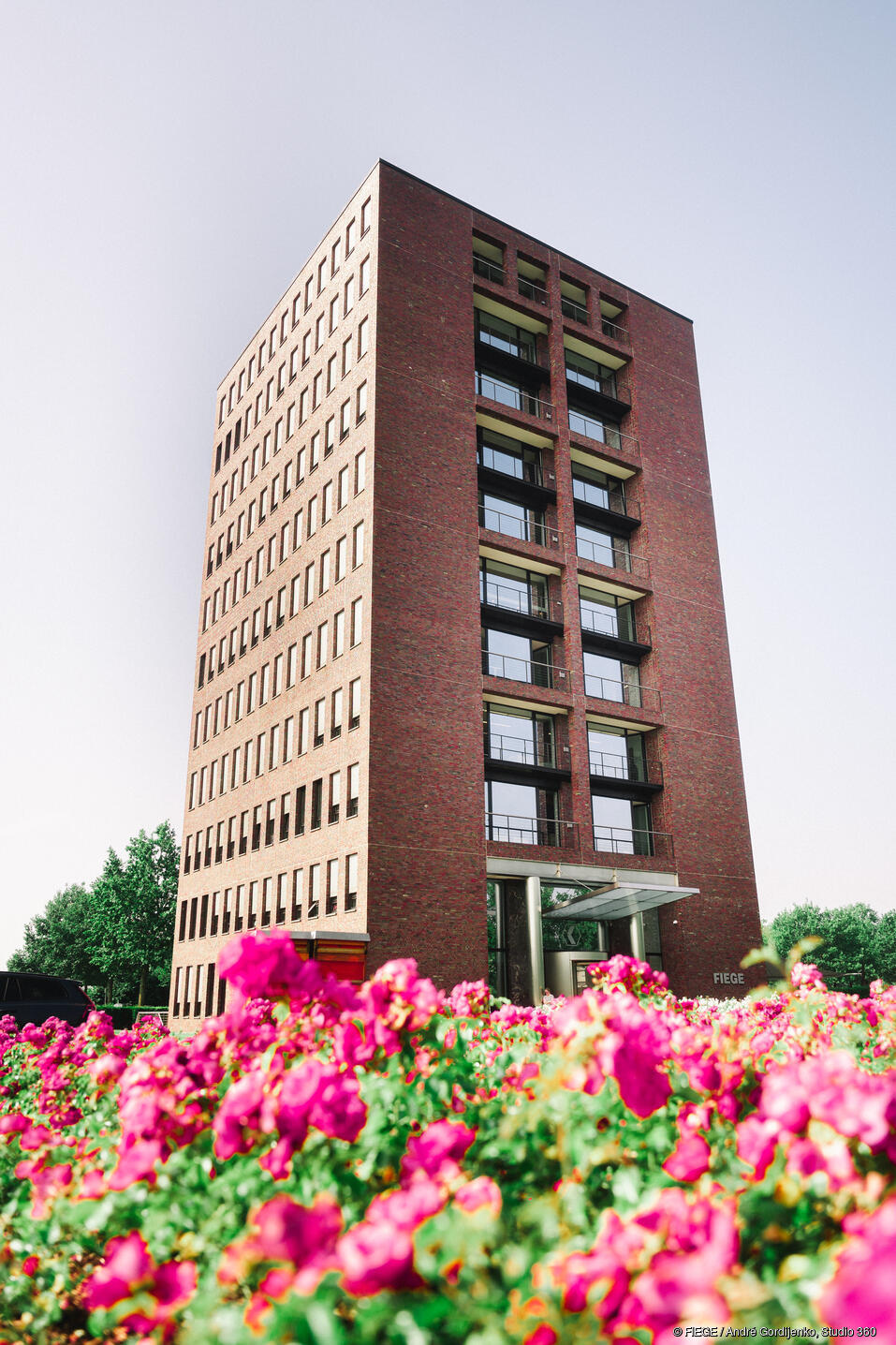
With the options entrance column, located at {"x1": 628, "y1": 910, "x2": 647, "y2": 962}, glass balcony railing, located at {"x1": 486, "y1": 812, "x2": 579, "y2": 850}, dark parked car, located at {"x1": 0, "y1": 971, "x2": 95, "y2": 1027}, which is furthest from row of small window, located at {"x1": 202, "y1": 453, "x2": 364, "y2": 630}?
dark parked car, located at {"x1": 0, "y1": 971, "x2": 95, "y2": 1027}

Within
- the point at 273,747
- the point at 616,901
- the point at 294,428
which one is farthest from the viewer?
the point at 294,428

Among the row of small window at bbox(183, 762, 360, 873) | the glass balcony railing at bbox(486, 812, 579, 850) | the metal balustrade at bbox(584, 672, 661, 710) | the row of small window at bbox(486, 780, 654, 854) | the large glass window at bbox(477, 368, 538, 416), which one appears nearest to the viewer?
the row of small window at bbox(183, 762, 360, 873)

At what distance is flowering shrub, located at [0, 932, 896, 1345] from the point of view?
158 centimetres

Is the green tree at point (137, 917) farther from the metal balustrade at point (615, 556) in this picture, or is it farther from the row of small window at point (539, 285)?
the row of small window at point (539, 285)

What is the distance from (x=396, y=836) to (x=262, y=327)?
2830cm

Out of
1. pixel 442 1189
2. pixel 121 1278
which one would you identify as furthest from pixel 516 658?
pixel 121 1278

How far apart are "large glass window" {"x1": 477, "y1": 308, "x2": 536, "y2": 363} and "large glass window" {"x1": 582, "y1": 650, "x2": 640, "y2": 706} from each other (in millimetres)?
11909

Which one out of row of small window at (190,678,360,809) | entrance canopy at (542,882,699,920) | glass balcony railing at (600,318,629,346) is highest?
glass balcony railing at (600,318,629,346)

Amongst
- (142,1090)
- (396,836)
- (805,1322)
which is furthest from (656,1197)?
(396,836)

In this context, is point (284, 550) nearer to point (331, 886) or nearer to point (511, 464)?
point (511, 464)

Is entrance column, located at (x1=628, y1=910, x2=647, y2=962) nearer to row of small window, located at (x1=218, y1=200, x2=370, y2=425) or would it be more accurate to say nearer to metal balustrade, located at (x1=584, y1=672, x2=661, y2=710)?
metal balustrade, located at (x1=584, y1=672, x2=661, y2=710)

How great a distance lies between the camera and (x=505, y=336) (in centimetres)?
3466

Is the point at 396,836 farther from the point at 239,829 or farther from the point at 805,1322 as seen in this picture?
the point at 805,1322

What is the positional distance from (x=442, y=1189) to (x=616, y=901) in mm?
25611
